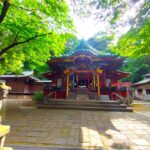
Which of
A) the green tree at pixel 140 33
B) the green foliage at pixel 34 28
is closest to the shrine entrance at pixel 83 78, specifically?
the green foliage at pixel 34 28

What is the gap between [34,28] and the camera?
977 centimetres

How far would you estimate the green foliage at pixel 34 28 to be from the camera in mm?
8594

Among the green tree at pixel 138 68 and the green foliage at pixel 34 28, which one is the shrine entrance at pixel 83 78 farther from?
the green tree at pixel 138 68

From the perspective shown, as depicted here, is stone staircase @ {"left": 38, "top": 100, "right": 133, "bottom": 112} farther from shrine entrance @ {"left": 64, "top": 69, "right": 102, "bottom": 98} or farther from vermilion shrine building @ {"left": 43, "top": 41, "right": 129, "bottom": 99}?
shrine entrance @ {"left": 64, "top": 69, "right": 102, "bottom": 98}

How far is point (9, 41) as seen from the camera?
11039mm

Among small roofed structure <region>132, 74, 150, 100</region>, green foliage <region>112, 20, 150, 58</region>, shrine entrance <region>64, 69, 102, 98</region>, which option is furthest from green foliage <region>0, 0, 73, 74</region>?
small roofed structure <region>132, 74, 150, 100</region>

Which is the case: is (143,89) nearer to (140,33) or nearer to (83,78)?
(83,78)

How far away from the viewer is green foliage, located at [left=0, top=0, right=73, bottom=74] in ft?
28.2

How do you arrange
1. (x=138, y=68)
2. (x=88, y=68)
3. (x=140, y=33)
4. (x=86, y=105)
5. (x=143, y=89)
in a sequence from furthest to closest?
(x=138, y=68) → (x=143, y=89) → (x=88, y=68) → (x=86, y=105) → (x=140, y=33)

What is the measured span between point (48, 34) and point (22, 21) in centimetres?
183

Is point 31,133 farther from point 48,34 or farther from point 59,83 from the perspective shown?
point 59,83

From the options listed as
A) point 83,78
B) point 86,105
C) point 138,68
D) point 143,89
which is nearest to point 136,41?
point 86,105

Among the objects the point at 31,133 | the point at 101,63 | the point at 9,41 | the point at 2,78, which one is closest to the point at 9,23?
the point at 9,41

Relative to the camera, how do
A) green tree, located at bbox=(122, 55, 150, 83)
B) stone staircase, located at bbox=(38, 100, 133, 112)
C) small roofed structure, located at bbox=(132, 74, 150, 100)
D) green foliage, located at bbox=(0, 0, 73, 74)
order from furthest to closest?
green tree, located at bbox=(122, 55, 150, 83) < small roofed structure, located at bbox=(132, 74, 150, 100) < stone staircase, located at bbox=(38, 100, 133, 112) < green foliage, located at bbox=(0, 0, 73, 74)
